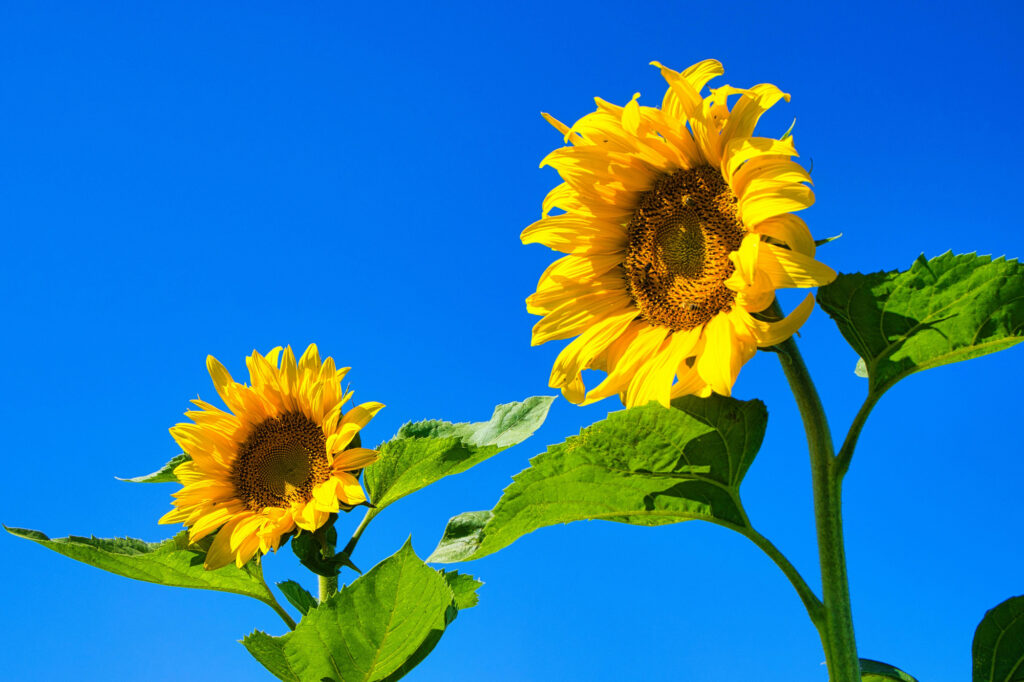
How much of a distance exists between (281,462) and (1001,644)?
81.9 inches

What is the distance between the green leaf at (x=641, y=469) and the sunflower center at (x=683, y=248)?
8.6 inches

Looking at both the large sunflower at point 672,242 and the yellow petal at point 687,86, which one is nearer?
the large sunflower at point 672,242

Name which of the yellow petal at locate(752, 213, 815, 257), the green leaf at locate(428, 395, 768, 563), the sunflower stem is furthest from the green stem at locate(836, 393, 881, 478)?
the yellow petal at locate(752, 213, 815, 257)

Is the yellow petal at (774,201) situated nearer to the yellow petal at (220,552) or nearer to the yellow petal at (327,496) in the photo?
the yellow petal at (327,496)

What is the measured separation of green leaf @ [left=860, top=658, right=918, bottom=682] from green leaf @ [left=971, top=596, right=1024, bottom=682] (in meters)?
0.17

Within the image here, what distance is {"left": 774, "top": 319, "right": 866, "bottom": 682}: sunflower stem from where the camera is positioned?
1709 millimetres

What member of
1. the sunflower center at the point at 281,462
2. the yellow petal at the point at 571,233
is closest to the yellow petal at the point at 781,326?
the yellow petal at the point at 571,233

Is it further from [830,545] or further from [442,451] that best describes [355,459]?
[830,545]

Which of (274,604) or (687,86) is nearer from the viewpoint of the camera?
(687,86)

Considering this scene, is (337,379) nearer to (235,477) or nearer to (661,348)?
(235,477)

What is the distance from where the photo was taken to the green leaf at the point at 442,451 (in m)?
2.26

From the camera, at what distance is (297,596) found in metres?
2.40

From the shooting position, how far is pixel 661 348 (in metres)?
1.82

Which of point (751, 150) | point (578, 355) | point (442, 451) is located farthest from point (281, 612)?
point (751, 150)
